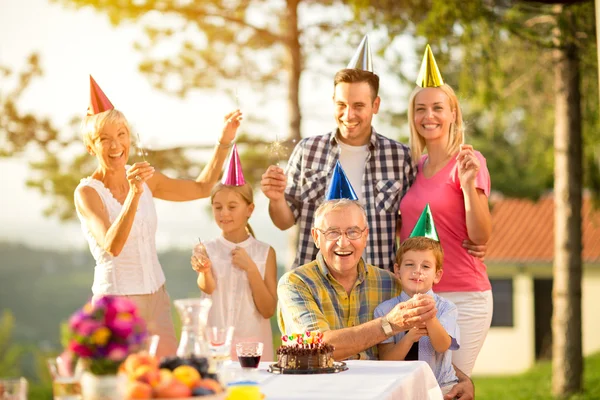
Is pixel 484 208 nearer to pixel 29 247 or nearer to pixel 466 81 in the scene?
pixel 466 81

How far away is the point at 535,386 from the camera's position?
11.8 metres

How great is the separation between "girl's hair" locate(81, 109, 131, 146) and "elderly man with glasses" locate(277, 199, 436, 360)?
0.92 meters

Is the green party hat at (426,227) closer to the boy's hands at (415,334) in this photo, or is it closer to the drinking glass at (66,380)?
the boy's hands at (415,334)

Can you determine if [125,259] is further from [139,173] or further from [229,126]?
[229,126]

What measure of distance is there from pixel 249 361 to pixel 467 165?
1.37 metres

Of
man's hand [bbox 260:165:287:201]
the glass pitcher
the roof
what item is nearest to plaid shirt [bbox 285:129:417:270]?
man's hand [bbox 260:165:287:201]

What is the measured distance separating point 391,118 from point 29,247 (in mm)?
16336

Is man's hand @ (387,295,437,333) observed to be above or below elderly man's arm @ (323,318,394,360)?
above

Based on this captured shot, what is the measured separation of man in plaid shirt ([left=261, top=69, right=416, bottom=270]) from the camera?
13.8 feet

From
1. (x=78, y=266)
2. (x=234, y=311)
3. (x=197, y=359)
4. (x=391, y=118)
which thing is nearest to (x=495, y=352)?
(x=391, y=118)

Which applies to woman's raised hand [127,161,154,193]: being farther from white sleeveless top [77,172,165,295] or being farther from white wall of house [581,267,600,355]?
white wall of house [581,267,600,355]

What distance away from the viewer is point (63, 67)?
20.8m

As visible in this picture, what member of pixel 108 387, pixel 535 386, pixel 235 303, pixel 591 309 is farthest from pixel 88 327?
pixel 591 309

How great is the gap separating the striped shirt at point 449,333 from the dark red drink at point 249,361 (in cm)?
67
